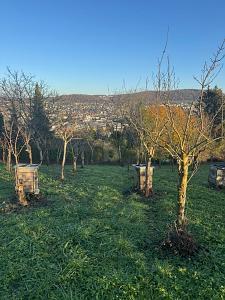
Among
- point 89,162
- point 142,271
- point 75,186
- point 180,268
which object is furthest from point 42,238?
point 89,162

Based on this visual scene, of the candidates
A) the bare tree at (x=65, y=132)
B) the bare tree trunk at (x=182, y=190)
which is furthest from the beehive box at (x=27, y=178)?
the bare tree trunk at (x=182, y=190)

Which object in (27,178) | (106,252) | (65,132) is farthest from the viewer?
(65,132)

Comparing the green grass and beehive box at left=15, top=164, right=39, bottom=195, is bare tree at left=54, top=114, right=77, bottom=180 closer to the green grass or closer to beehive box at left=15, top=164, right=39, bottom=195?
beehive box at left=15, top=164, right=39, bottom=195

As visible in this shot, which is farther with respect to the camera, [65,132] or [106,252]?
[65,132]

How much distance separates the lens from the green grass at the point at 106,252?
20.2 feet

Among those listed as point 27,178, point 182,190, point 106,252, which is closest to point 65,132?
point 27,178

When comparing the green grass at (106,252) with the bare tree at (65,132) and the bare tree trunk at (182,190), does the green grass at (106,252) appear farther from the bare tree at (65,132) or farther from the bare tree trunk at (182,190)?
the bare tree at (65,132)

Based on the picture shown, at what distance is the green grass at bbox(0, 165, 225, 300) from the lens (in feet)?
20.2

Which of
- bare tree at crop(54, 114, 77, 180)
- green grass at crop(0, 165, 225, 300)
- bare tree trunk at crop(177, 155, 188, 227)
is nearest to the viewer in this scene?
green grass at crop(0, 165, 225, 300)

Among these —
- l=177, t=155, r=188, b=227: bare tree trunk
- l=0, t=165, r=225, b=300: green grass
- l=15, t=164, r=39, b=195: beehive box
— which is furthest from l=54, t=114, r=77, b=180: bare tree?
l=177, t=155, r=188, b=227: bare tree trunk

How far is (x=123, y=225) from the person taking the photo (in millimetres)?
9555

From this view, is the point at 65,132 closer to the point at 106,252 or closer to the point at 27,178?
the point at 27,178

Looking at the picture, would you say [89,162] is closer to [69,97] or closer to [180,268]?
[69,97]

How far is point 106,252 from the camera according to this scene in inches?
304
